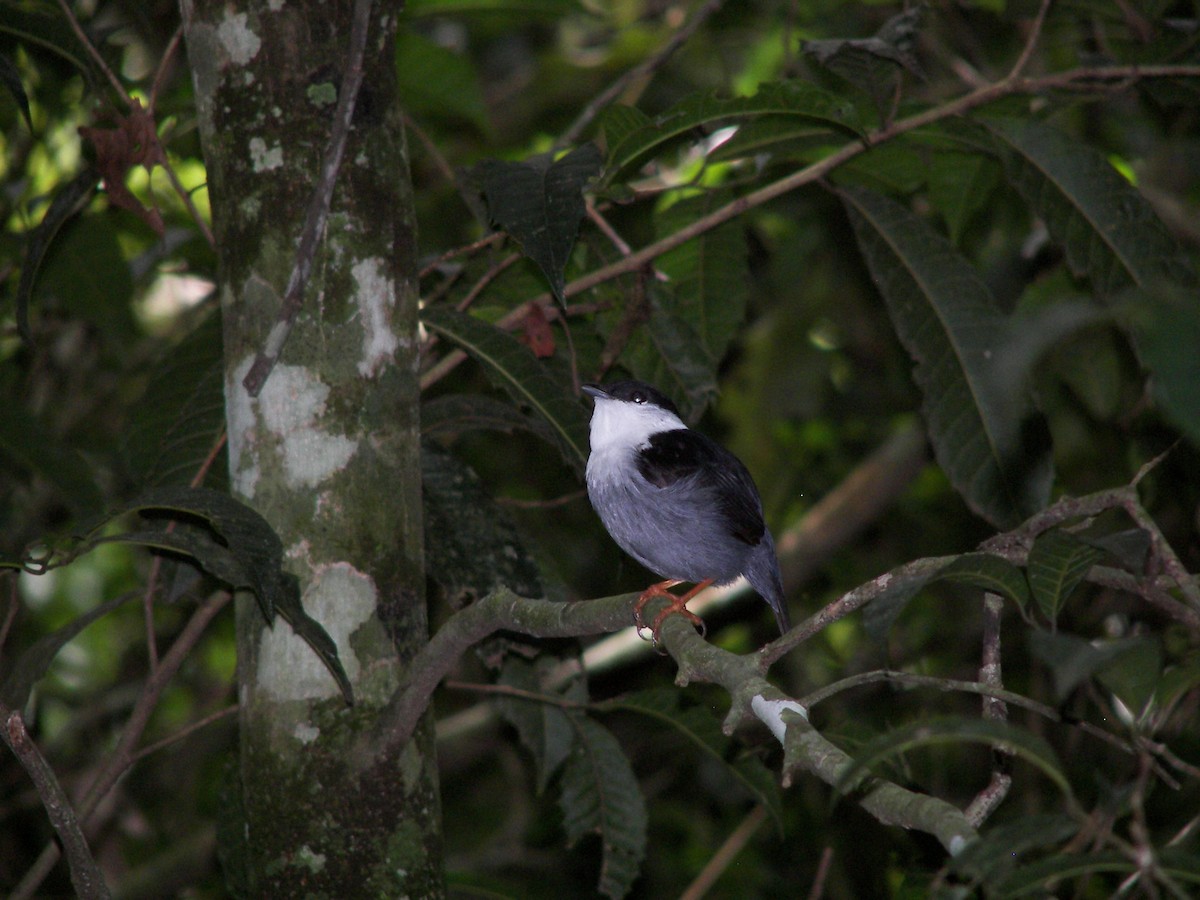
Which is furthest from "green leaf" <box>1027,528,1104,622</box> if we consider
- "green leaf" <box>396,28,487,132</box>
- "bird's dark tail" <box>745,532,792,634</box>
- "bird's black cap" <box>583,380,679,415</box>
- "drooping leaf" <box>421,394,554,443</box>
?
"green leaf" <box>396,28,487,132</box>

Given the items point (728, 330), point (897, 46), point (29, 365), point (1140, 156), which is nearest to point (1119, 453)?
point (1140, 156)

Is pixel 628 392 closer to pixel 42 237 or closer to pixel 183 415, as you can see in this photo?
pixel 183 415

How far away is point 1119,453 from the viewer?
230 inches

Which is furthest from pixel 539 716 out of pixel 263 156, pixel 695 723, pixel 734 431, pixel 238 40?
pixel 734 431

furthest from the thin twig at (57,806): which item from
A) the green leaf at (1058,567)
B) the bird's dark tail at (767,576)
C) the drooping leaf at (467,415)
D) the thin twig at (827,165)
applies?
the bird's dark tail at (767,576)

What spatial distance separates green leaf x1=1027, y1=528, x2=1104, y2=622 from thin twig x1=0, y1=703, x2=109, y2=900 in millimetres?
1964

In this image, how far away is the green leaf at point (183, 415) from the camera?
10.6 ft

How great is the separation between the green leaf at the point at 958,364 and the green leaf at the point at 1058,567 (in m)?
1.06

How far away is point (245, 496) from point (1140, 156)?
526cm

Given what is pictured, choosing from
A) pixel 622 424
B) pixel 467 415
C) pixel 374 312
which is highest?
pixel 374 312

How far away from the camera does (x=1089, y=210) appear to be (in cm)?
335

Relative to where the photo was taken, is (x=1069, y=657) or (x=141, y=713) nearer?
(x=1069, y=657)

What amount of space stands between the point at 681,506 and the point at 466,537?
90 centimetres

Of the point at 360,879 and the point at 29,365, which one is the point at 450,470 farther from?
the point at 29,365
